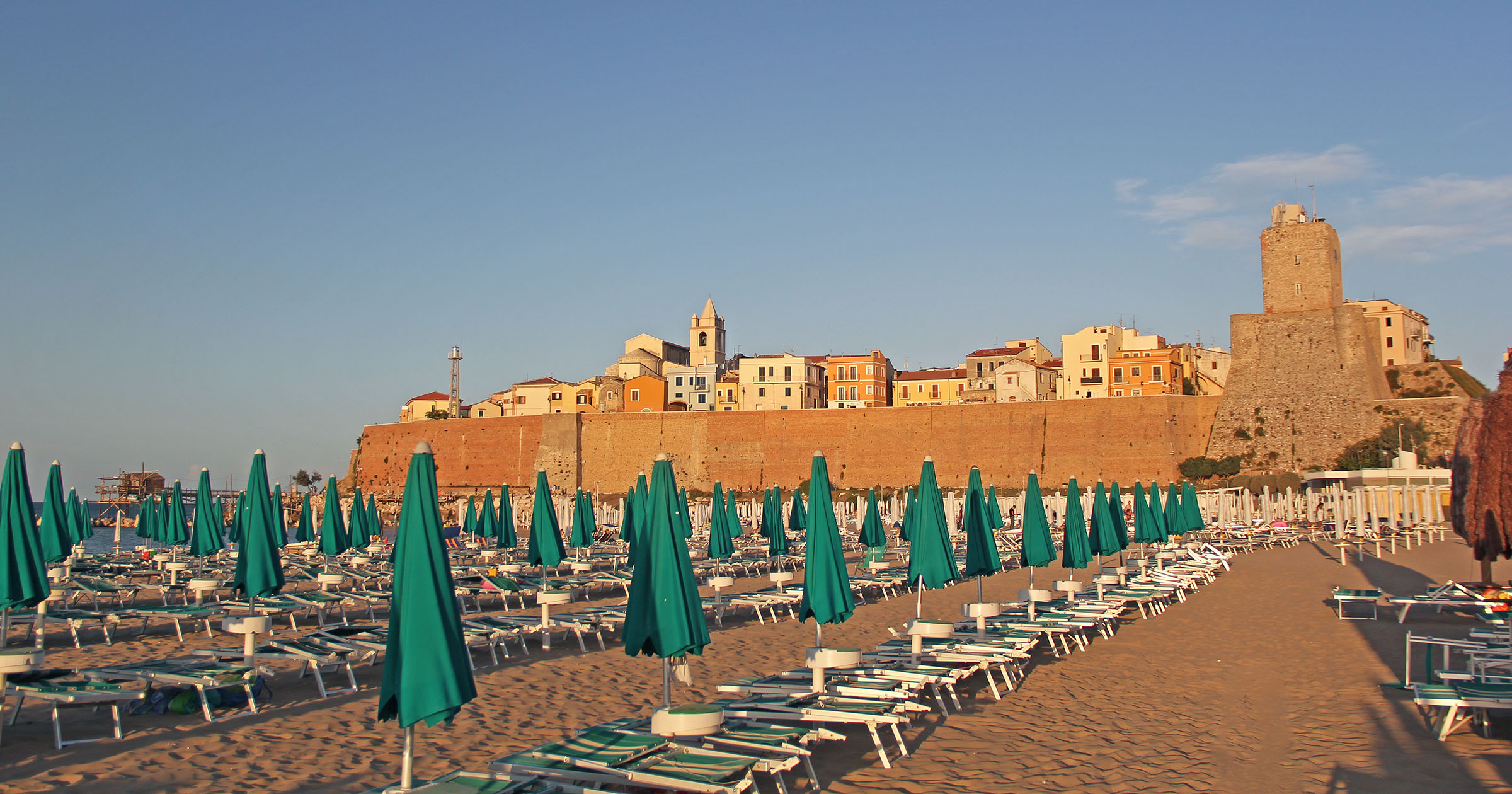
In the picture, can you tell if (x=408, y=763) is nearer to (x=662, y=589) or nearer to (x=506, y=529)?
(x=662, y=589)

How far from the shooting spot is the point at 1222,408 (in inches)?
1865

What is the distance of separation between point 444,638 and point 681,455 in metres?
49.3

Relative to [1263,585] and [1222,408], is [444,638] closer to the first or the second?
[1263,585]

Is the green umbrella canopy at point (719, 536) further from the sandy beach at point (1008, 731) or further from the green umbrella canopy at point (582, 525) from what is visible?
the sandy beach at point (1008, 731)

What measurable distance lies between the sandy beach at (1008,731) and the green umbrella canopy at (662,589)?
48.7 inches

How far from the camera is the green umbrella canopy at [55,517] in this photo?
1209 centimetres

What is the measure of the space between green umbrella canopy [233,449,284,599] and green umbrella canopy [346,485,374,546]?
1074 centimetres

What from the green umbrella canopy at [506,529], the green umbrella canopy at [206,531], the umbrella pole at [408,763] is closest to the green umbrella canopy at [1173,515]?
the green umbrella canopy at [506,529]

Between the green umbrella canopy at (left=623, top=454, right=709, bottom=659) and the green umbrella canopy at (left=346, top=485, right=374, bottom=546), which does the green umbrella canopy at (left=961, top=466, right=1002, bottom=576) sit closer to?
the green umbrella canopy at (left=623, top=454, right=709, bottom=659)

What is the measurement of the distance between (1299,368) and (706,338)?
3757 centimetres

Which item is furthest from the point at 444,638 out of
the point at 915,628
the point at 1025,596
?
the point at 1025,596

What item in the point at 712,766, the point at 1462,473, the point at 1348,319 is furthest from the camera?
the point at 1348,319

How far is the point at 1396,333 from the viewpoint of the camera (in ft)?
191

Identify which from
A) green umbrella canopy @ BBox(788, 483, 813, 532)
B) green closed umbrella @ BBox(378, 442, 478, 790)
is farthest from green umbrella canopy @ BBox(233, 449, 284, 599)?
green umbrella canopy @ BBox(788, 483, 813, 532)
